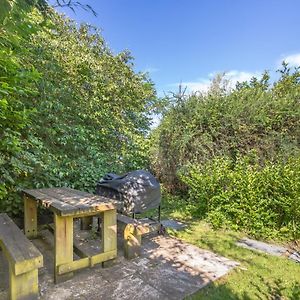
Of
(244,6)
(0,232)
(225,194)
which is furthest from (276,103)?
(0,232)

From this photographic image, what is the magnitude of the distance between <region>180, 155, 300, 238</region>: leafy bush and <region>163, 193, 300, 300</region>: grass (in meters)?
0.28

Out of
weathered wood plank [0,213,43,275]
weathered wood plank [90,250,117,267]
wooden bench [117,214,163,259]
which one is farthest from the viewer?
wooden bench [117,214,163,259]

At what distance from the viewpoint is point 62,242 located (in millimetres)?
2340

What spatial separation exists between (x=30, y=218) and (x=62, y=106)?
208 centimetres

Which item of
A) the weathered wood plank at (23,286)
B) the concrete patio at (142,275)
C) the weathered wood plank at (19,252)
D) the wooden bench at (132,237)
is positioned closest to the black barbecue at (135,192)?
the wooden bench at (132,237)

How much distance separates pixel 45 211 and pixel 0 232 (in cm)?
184

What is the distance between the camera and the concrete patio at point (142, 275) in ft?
7.36

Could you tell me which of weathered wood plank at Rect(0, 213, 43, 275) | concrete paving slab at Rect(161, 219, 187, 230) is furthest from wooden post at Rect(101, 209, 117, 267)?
concrete paving slab at Rect(161, 219, 187, 230)

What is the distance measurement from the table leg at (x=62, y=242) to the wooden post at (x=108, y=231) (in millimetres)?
382

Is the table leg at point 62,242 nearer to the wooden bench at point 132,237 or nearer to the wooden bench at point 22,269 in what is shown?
the wooden bench at point 22,269

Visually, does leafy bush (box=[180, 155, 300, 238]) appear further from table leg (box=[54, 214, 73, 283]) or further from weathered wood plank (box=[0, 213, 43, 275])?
weathered wood plank (box=[0, 213, 43, 275])

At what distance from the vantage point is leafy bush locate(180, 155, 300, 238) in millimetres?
3730

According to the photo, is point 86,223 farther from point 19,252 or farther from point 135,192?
point 19,252

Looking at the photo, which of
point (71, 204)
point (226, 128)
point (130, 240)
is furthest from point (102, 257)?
point (226, 128)
